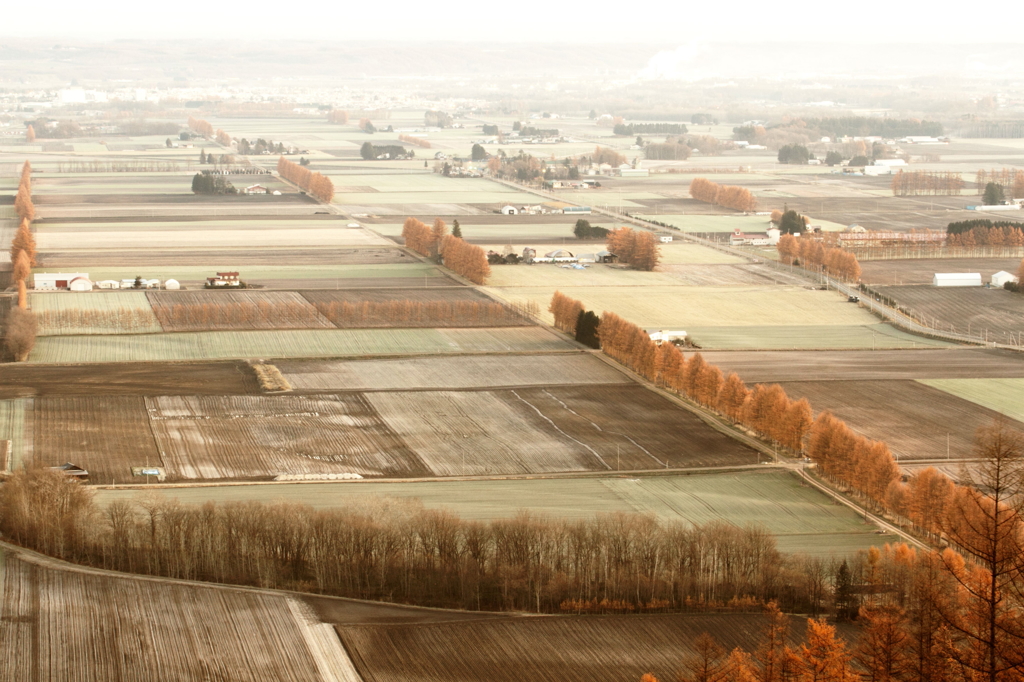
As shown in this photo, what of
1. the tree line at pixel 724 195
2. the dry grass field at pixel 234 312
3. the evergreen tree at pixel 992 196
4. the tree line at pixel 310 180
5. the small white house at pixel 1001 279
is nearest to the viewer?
the dry grass field at pixel 234 312

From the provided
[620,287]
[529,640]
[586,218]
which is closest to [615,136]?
[586,218]

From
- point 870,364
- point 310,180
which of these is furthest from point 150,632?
point 310,180

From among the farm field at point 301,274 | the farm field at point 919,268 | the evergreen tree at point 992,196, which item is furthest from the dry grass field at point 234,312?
the evergreen tree at point 992,196

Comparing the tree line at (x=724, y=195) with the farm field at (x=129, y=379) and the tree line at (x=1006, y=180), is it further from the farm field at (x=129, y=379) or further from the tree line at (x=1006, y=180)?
the farm field at (x=129, y=379)

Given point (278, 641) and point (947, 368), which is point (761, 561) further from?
point (947, 368)

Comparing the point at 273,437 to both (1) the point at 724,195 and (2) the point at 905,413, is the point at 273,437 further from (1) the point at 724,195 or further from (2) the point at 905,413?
(1) the point at 724,195
